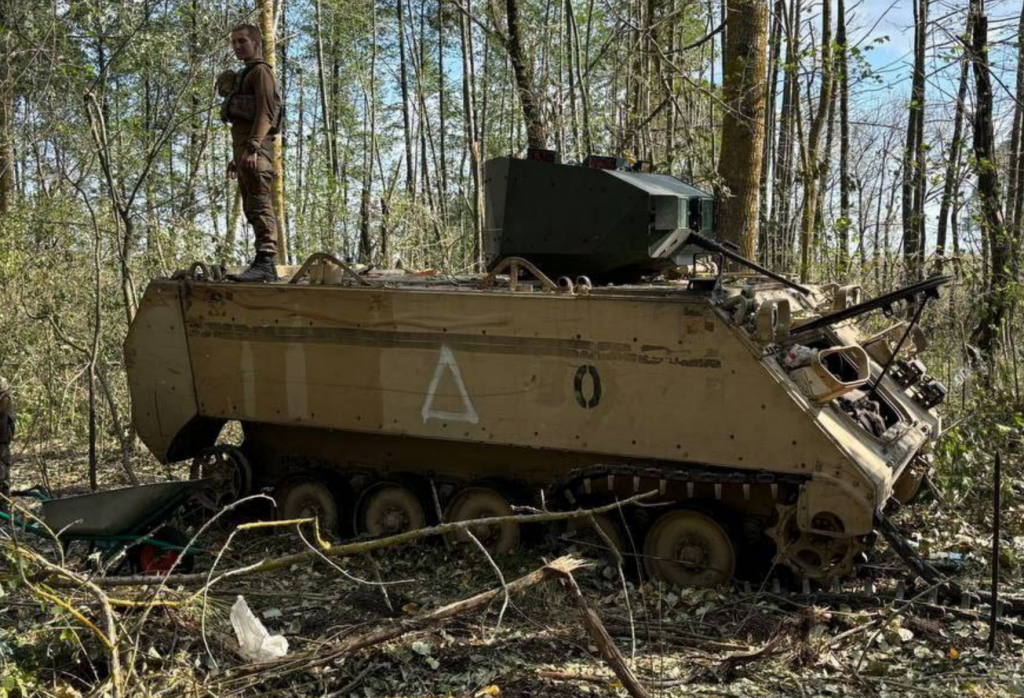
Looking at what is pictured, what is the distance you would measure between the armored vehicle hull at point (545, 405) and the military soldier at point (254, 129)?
459 millimetres

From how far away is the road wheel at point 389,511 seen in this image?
698 cm

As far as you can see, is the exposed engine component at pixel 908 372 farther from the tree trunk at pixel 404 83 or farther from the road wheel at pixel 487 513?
the tree trunk at pixel 404 83

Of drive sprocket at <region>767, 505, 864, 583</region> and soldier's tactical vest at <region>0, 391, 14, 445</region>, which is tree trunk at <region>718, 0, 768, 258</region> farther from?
soldier's tactical vest at <region>0, 391, 14, 445</region>

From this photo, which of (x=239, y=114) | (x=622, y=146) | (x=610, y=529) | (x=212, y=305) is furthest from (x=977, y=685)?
(x=622, y=146)

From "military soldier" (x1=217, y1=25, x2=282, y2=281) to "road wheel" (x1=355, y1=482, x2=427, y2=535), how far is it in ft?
5.62

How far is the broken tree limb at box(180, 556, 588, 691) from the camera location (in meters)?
4.23

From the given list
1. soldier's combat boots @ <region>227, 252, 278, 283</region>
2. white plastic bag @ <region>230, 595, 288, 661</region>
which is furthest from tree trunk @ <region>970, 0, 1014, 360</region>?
white plastic bag @ <region>230, 595, 288, 661</region>

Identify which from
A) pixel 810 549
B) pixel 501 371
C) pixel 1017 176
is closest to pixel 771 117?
pixel 1017 176

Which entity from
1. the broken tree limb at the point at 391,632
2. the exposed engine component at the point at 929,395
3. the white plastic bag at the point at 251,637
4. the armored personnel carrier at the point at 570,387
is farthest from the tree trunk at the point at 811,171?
the white plastic bag at the point at 251,637

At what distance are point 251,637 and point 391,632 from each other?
0.72 meters

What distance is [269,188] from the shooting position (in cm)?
756

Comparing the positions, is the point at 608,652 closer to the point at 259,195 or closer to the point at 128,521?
the point at 128,521

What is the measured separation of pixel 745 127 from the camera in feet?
34.7

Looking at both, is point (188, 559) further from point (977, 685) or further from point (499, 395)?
point (977, 685)
